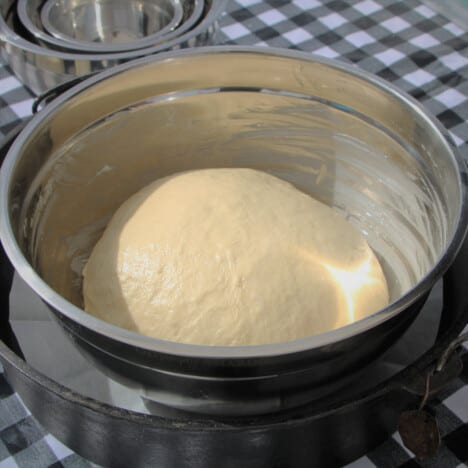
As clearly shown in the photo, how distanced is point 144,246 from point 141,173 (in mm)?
159

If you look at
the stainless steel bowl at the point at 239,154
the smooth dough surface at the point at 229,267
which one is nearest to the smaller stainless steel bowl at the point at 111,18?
the stainless steel bowl at the point at 239,154

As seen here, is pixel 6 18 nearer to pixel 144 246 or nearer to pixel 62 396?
pixel 144 246

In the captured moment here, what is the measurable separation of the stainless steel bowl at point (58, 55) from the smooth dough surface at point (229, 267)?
0.25m

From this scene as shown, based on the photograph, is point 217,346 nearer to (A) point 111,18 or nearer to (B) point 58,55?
(B) point 58,55

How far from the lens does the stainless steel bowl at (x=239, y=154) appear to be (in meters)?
0.66

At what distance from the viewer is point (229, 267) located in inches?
26.8

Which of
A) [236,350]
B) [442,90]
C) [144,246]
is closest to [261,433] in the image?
[236,350]

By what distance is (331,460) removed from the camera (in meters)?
0.64

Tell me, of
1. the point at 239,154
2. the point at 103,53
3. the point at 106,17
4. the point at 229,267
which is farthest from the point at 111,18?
the point at 229,267

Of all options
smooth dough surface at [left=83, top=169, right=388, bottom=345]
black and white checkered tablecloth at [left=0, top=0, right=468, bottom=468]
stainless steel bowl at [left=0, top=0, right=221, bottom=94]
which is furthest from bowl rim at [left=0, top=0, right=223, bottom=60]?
smooth dough surface at [left=83, top=169, right=388, bottom=345]

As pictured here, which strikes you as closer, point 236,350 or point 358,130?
point 236,350

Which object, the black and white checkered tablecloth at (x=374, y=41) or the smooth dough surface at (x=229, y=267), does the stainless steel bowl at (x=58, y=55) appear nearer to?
the black and white checkered tablecloth at (x=374, y=41)

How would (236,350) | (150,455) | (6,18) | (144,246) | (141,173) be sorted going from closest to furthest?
(236,350) → (150,455) → (144,246) → (141,173) → (6,18)

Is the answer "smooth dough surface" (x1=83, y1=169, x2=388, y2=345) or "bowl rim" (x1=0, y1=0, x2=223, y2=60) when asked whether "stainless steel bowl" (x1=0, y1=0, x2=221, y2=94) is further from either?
"smooth dough surface" (x1=83, y1=169, x2=388, y2=345)
